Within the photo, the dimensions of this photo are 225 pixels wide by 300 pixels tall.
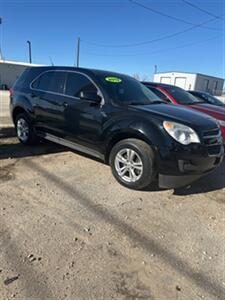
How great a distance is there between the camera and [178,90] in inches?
315

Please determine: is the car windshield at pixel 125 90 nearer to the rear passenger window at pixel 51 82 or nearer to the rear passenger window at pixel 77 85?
the rear passenger window at pixel 77 85

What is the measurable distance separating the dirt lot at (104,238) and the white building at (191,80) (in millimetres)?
50931

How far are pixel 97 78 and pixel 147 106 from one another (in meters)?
1.03

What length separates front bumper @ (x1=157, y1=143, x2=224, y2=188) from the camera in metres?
3.91

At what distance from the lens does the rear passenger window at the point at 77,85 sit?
4.92m

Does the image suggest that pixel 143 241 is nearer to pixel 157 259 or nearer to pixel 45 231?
pixel 157 259

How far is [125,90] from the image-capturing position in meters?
5.06

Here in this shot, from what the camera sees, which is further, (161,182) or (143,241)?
(161,182)

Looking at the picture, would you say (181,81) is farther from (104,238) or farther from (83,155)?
(104,238)

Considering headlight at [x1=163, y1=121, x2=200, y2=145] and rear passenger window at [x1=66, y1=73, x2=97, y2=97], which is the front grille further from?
rear passenger window at [x1=66, y1=73, x2=97, y2=97]

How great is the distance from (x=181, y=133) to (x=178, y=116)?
0.39 m

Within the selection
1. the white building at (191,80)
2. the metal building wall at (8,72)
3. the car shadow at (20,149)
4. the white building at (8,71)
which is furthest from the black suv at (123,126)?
the white building at (191,80)

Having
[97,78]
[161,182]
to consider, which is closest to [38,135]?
[97,78]

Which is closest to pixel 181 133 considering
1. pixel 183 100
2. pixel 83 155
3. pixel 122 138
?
pixel 122 138
